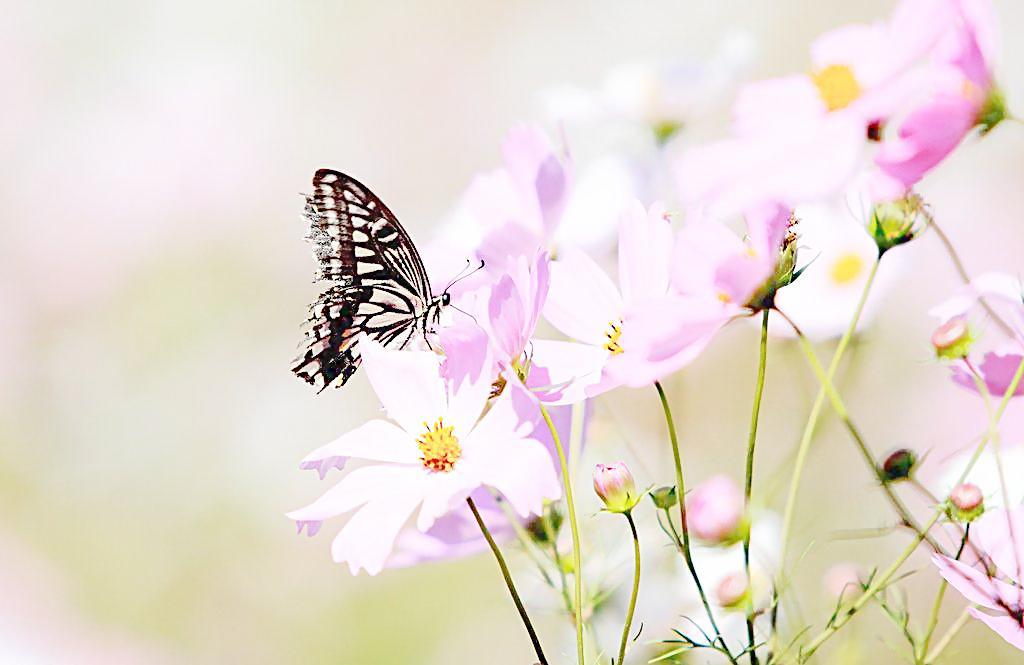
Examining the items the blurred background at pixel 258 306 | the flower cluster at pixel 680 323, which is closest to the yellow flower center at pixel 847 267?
the flower cluster at pixel 680 323

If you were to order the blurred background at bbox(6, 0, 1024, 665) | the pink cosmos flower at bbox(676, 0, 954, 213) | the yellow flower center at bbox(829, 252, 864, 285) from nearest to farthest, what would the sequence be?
the pink cosmos flower at bbox(676, 0, 954, 213)
the yellow flower center at bbox(829, 252, 864, 285)
the blurred background at bbox(6, 0, 1024, 665)

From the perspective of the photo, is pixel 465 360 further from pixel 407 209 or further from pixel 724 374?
pixel 407 209

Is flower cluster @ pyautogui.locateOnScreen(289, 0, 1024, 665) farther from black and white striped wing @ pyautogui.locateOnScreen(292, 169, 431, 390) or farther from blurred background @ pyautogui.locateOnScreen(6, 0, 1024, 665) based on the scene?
blurred background @ pyautogui.locateOnScreen(6, 0, 1024, 665)

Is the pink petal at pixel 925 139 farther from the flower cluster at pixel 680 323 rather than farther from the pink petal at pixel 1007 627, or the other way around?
the pink petal at pixel 1007 627

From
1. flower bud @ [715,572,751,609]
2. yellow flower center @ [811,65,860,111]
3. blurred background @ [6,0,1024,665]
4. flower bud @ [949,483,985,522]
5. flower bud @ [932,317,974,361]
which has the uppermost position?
blurred background @ [6,0,1024,665]

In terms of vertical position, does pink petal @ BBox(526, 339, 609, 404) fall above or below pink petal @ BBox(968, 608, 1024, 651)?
above

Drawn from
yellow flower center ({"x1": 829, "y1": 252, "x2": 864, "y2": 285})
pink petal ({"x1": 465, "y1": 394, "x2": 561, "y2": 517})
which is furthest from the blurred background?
pink petal ({"x1": 465, "y1": 394, "x2": 561, "y2": 517})

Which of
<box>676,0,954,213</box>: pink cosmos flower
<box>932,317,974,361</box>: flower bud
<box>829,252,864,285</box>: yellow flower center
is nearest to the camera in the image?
<box>676,0,954,213</box>: pink cosmos flower

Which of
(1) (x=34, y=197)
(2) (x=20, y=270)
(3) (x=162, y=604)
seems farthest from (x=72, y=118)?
(3) (x=162, y=604)

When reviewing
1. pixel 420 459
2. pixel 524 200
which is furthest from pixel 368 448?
pixel 524 200
